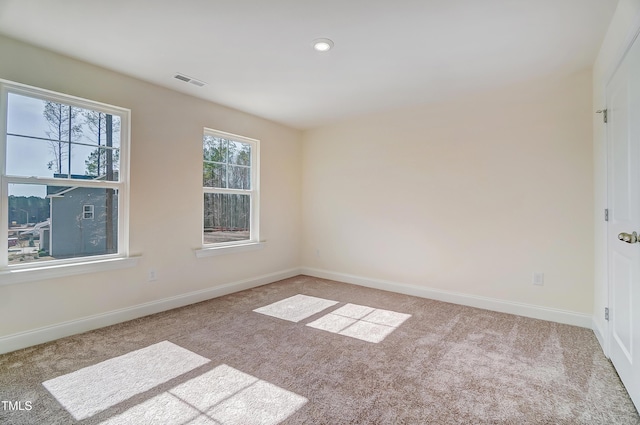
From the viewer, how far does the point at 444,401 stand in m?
1.83

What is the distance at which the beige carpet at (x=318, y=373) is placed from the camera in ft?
5.63

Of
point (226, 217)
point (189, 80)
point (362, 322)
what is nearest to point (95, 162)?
point (189, 80)

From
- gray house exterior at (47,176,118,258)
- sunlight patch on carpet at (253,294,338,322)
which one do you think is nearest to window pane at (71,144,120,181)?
gray house exterior at (47,176,118,258)

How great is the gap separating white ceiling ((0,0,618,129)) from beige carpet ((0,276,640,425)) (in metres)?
2.48

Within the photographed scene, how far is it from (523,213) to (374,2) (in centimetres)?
263

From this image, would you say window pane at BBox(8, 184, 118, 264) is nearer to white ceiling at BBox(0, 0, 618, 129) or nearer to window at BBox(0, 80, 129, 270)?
window at BBox(0, 80, 129, 270)

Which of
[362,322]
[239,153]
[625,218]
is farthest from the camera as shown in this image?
[239,153]

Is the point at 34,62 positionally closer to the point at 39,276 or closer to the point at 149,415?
the point at 39,276

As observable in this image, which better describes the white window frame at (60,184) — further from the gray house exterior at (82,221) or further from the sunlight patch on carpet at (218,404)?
the sunlight patch on carpet at (218,404)

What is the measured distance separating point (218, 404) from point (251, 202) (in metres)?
3.05

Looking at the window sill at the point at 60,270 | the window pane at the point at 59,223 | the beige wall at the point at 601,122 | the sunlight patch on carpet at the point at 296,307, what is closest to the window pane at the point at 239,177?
the window pane at the point at 59,223

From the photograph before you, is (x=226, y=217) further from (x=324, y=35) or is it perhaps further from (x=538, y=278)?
(x=538, y=278)

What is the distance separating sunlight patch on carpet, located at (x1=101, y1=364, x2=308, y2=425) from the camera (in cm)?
166

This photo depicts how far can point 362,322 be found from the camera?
10.1ft
